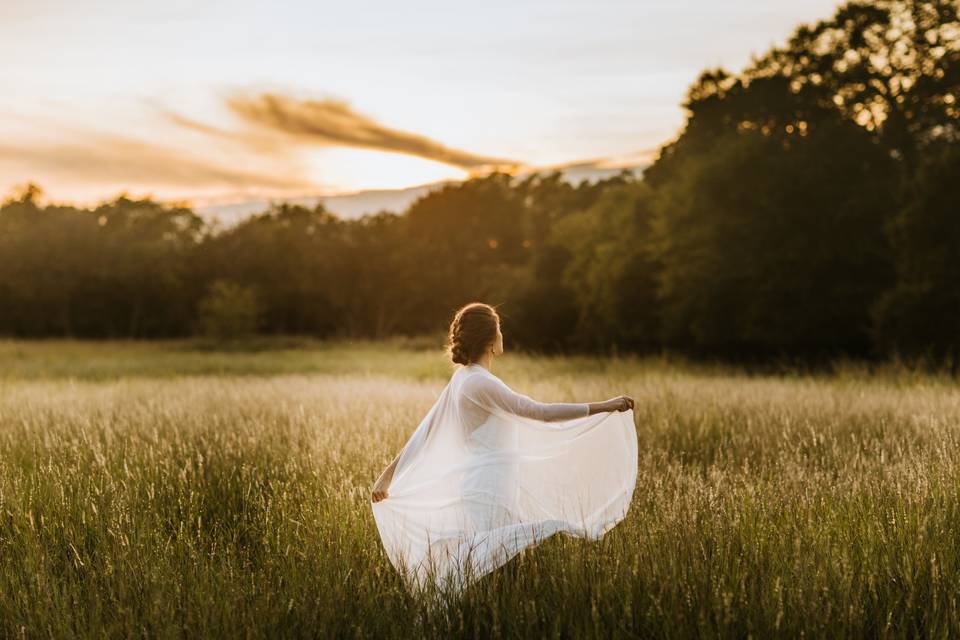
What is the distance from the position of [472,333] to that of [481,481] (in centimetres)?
74

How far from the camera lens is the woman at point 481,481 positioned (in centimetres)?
389

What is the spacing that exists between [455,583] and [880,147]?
28.3m

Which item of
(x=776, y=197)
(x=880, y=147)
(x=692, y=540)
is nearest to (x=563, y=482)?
(x=692, y=540)

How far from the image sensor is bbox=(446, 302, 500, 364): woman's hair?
4074 millimetres

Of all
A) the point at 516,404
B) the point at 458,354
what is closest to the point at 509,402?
the point at 516,404

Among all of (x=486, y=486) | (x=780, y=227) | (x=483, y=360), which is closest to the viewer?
(x=486, y=486)

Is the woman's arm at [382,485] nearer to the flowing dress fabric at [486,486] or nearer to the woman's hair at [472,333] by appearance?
the flowing dress fabric at [486,486]

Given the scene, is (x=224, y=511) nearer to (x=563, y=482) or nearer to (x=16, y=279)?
(x=563, y=482)

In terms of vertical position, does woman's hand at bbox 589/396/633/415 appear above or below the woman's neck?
below

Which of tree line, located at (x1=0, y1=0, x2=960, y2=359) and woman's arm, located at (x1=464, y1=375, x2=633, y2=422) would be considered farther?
tree line, located at (x1=0, y1=0, x2=960, y2=359)

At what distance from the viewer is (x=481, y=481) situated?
4008mm

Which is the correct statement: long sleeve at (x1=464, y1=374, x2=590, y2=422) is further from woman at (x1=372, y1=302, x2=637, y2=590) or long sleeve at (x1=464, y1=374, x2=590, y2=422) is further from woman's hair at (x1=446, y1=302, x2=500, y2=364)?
woman's hair at (x1=446, y1=302, x2=500, y2=364)

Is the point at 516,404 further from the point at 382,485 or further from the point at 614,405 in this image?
the point at 382,485

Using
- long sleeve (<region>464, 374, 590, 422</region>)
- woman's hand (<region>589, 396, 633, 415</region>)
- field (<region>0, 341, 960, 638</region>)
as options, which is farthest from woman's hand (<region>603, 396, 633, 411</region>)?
field (<region>0, 341, 960, 638</region>)
